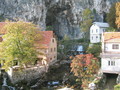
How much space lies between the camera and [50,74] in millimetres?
29062

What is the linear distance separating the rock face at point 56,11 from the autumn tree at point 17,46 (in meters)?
31.6

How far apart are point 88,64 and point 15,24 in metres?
12.8

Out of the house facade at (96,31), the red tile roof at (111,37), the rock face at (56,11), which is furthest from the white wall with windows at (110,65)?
the rock face at (56,11)

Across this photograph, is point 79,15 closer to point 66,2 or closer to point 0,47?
point 66,2

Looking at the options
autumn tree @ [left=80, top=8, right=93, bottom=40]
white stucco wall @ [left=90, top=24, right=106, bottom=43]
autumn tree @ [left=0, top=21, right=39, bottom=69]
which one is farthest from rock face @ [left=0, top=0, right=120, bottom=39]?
autumn tree @ [left=0, top=21, right=39, bottom=69]

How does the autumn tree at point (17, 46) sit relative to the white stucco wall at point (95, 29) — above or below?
below

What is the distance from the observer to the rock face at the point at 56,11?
5969 centimetres

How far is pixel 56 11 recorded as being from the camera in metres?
68.1

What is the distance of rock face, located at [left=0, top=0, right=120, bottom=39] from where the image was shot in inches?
2350

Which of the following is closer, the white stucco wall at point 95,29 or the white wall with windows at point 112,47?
the white wall with windows at point 112,47

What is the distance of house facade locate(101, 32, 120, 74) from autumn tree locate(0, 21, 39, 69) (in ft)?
35.8

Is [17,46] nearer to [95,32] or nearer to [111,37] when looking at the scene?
[111,37]

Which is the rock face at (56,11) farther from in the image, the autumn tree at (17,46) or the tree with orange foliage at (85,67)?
the tree with orange foliage at (85,67)

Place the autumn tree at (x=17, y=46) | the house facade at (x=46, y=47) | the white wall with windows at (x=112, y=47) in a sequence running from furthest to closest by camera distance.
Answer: the house facade at (x=46, y=47)
the white wall with windows at (x=112, y=47)
the autumn tree at (x=17, y=46)
